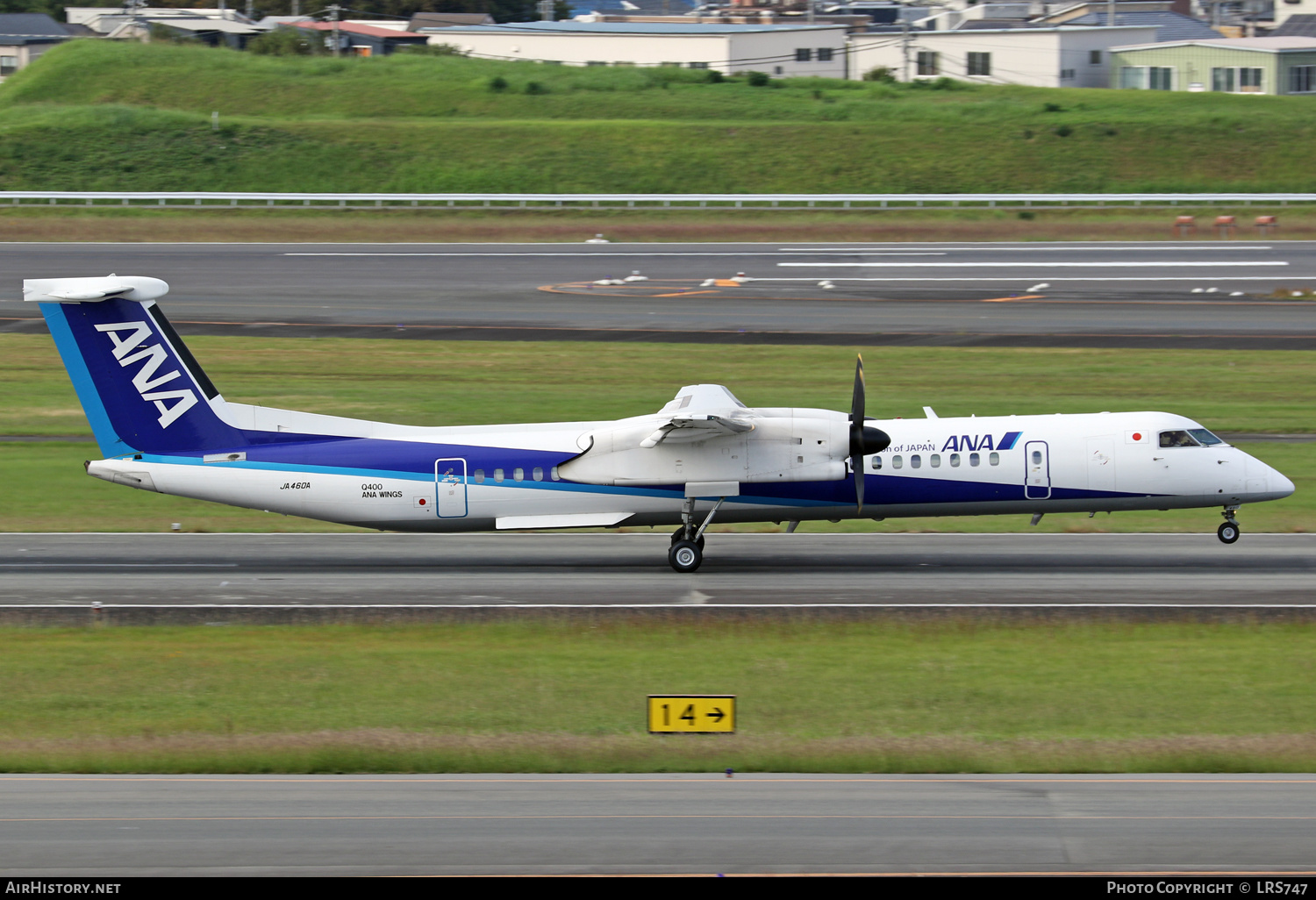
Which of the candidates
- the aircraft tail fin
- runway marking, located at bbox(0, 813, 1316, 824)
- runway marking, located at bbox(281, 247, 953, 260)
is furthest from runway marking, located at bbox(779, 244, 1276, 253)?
runway marking, located at bbox(0, 813, 1316, 824)

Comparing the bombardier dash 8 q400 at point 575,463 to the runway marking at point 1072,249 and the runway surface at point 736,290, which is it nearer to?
the runway surface at point 736,290

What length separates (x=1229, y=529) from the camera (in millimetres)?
29875

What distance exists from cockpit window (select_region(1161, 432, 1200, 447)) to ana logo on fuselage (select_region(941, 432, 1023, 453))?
9.99ft

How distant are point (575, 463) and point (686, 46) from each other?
339 ft

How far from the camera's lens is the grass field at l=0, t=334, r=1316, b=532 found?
41688 mm

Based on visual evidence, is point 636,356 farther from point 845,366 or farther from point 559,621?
point 559,621

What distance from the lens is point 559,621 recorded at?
2538cm

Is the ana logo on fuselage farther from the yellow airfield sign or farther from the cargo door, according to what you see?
the yellow airfield sign

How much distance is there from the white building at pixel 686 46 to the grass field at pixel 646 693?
106 m

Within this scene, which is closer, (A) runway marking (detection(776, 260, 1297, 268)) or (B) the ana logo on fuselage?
(B) the ana logo on fuselage

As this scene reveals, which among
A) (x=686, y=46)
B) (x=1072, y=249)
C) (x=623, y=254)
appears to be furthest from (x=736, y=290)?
(x=686, y=46)

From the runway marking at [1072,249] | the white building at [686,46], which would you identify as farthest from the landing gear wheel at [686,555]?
the white building at [686,46]

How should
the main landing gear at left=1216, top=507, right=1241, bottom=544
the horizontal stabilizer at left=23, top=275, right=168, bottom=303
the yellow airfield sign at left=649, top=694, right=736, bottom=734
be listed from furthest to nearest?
the main landing gear at left=1216, top=507, right=1241, bottom=544, the horizontal stabilizer at left=23, top=275, right=168, bottom=303, the yellow airfield sign at left=649, top=694, right=736, bottom=734
